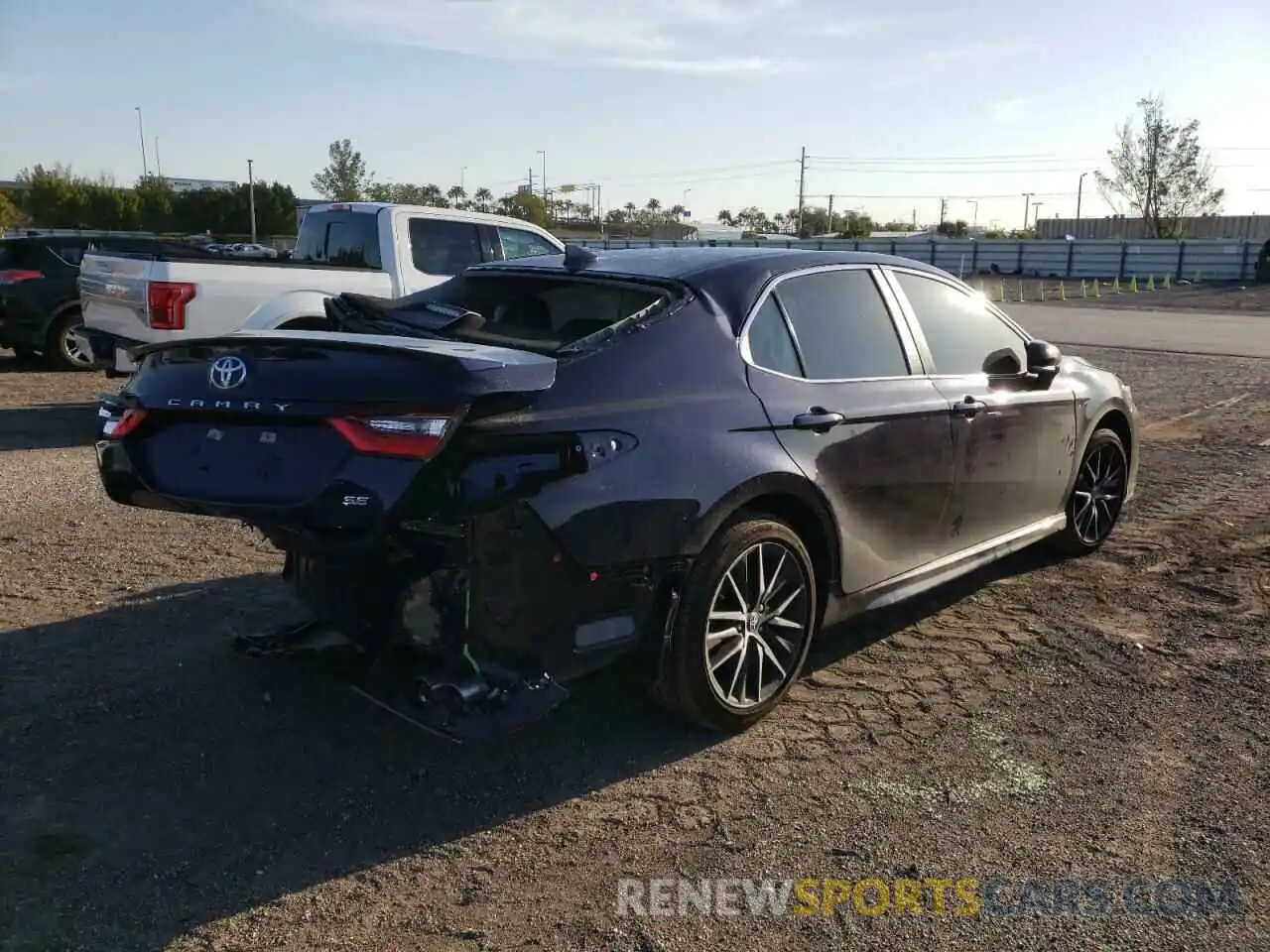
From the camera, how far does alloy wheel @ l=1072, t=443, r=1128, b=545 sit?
5996 millimetres

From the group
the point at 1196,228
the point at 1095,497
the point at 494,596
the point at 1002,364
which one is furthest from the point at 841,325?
the point at 1196,228

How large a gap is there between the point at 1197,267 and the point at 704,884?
174 feet

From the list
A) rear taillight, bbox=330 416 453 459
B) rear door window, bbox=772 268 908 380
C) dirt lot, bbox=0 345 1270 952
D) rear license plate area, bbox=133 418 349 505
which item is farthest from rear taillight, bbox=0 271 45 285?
rear taillight, bbox=330 416 453 459

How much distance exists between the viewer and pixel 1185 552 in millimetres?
6254

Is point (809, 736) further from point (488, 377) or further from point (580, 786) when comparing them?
point (488, 377)

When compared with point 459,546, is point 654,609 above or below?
below

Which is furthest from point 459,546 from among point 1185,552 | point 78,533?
point 1185,552

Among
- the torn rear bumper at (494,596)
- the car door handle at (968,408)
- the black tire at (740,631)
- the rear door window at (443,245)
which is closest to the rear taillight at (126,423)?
the torn rear bumper at (494,596)

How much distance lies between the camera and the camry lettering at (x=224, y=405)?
10.4ft

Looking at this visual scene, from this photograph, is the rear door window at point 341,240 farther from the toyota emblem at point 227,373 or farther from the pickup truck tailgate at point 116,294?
→ the toyota emblem at point 227,373

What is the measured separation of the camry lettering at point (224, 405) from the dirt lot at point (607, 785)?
3.96 ft

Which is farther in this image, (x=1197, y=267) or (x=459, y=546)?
(x=1197, y=267)

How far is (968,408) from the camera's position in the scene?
187 inches

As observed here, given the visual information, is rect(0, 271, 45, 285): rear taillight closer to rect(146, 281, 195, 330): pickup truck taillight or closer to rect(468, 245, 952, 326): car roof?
rect(146, 281, 195, 330): pickup truck taillight
